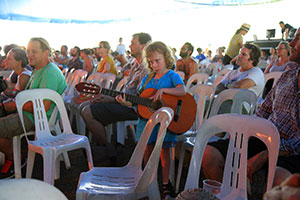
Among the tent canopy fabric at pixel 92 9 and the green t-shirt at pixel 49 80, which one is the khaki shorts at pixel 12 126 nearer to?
the green t-shirt at pixel 49 80

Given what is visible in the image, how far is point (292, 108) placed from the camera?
1.92 meters

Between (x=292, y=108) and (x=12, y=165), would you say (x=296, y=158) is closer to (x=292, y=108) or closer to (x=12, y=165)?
(x=292, y=108)

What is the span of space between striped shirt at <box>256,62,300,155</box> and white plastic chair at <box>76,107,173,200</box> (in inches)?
29.8

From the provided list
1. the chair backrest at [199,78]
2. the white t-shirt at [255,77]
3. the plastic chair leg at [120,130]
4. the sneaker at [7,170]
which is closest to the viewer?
the sneaker at [7,170]

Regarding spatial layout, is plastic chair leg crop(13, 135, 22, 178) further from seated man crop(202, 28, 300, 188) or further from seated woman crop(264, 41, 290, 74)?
seated woman crop(264, 41, 290, 74)

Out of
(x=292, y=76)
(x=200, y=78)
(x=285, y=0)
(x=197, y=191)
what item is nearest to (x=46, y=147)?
(x=197, y=191)

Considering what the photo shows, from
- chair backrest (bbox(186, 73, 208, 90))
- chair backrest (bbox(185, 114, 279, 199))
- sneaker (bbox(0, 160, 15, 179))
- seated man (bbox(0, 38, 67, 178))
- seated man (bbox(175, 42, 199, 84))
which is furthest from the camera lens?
seated man (bbox(175, 42, 199, 84))

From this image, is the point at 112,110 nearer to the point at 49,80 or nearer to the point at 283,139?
the point at 49,80

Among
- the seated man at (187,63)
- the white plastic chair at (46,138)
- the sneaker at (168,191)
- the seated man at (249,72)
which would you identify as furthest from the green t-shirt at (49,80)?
the seated man at (187,63)

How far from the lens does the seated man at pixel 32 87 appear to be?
2826mm

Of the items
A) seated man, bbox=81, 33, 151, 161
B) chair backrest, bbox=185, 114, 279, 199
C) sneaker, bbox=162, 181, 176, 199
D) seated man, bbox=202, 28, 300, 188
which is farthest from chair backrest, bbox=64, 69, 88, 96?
chair backrest, bbox=185, 114, 279, 199

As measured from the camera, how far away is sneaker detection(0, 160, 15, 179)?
9.75 feet

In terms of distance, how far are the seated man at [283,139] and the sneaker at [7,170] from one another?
81.9 inches

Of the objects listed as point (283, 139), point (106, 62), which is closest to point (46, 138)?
point (283, 139)
